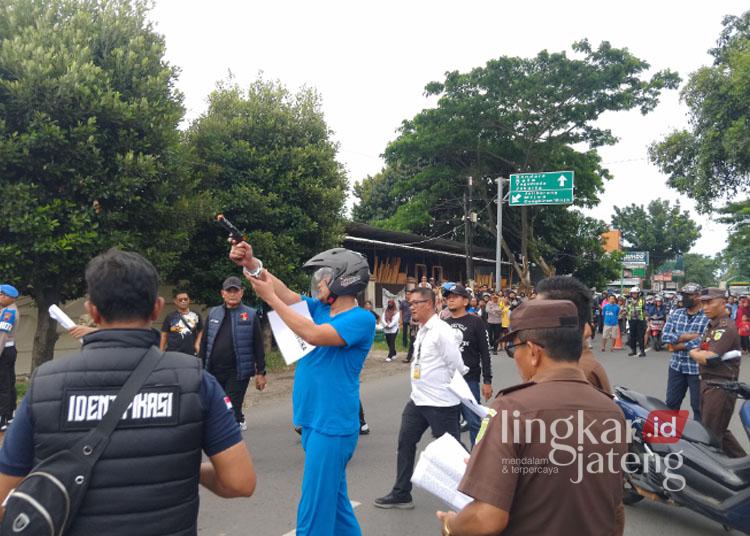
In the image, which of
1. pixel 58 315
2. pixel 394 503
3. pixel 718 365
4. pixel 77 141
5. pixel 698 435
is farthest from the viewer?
pixel 77 141

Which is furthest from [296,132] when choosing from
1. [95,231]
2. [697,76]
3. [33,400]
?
[697,76]

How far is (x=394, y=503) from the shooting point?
4953 mm

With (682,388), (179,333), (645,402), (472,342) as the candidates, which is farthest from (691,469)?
(179,333)

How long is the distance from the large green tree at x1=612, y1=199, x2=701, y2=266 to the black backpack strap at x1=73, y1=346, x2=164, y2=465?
63.4 m

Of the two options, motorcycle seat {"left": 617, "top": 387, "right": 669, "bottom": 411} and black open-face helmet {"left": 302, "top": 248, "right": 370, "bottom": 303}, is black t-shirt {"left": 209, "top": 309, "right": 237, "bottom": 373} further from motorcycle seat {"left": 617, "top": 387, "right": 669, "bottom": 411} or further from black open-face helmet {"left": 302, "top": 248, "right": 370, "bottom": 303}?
motorcycle seat {"left": 617, "top": 387, "right": 669, "bottom": 411}

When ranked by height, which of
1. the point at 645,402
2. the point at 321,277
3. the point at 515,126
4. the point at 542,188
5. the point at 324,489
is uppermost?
the point at 515,126

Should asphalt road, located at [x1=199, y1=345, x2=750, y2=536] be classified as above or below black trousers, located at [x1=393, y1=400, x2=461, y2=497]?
below

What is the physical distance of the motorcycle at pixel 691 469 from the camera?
422 cm

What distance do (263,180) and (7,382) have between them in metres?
6.88

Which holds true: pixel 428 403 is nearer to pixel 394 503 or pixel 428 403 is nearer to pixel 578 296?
pixel 394 503

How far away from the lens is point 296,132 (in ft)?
44.6

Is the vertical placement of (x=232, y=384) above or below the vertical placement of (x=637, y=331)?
above

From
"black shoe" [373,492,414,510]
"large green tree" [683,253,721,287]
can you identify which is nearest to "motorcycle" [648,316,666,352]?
"black shoe" [373,492,414,510]

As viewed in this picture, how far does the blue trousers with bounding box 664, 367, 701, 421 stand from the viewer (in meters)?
6.54
